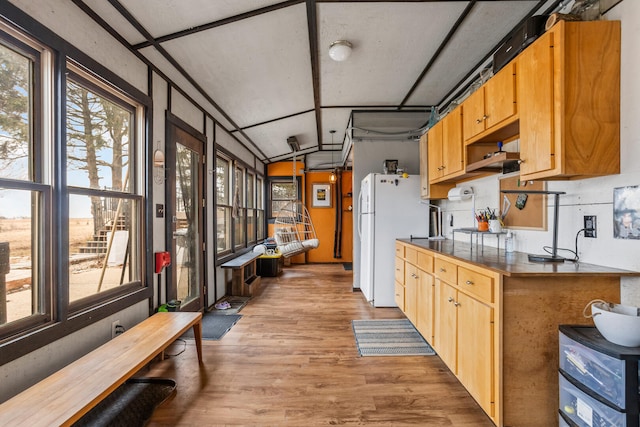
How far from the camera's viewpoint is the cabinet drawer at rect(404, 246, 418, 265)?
294 centimetres

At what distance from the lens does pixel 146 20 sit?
6.69 feet

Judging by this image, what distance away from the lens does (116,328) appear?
2.13 meters

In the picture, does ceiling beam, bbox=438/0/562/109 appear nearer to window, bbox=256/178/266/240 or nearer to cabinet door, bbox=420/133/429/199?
cabinet door, bbox=420/133/429/199

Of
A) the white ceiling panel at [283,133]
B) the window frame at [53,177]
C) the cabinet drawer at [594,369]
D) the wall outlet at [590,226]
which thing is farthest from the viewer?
the white ceiling panel at [283,133]

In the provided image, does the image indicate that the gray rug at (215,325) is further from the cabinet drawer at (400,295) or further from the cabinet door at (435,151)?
the cabinet door at (435,151)

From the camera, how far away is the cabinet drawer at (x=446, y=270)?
210 cm

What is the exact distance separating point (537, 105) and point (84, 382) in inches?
111

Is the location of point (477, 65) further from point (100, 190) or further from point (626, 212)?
point (100, 190)

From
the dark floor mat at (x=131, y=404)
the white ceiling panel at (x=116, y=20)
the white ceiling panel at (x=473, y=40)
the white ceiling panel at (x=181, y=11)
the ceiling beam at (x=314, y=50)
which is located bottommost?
the dark floor mat at (x=131, y=404)

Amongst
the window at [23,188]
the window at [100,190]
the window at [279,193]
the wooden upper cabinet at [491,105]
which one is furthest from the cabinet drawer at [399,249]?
the window at [279,193]

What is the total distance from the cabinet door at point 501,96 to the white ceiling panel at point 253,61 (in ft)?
4.93

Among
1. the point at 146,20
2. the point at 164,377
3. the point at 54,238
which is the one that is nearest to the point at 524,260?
the point at 164,377

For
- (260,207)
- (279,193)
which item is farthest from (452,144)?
(279,193)

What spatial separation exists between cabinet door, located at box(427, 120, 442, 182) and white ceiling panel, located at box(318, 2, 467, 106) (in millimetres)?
676
